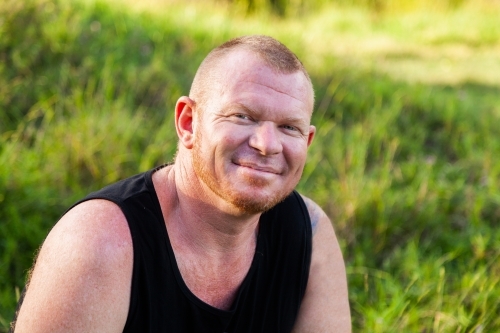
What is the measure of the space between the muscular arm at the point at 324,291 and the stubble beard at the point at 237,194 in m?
0.41

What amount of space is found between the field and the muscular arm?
1.92 feet

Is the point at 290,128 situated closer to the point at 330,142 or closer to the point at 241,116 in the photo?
the point at 241,116

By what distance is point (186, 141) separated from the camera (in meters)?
2.08

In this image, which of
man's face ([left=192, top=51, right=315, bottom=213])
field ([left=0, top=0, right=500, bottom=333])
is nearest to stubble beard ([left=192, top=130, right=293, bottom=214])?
man's face ([left=192, top=51, right=315, bottom=213])

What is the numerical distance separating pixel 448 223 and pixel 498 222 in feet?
1.05

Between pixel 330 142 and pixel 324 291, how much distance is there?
271cm

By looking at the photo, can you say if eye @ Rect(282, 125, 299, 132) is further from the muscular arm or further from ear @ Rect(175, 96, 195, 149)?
the muscular arm

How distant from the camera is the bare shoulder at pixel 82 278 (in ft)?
5.69

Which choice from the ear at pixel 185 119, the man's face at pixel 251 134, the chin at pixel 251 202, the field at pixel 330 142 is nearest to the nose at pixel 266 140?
the man's face at pixel 251 134

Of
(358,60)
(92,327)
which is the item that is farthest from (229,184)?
(358,60)

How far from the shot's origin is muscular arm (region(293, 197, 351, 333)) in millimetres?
2309

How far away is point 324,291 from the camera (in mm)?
2320

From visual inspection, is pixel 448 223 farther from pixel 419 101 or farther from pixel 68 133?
pixel 68 133

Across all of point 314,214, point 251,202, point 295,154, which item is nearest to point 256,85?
point 295,154
